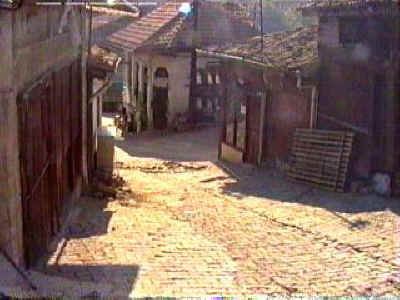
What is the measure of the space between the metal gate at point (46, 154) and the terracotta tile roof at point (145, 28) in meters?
14.8

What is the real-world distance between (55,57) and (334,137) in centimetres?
690

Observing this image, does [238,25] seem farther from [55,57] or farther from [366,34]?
[55,57]

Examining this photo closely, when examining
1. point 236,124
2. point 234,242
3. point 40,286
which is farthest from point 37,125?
point 236,124

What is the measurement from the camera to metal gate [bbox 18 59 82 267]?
744 cm

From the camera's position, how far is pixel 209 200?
13.6 meters

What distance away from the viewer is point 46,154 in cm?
875

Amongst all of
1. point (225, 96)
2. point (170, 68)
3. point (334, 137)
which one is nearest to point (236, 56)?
point (225, 96)

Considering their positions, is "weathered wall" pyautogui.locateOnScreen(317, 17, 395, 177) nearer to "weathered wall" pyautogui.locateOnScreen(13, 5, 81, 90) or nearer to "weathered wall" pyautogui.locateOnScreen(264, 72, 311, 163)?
"weathered wall" pyautogui.locateOnScreen(264, 72, 311, 163)

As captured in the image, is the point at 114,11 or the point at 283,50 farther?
the point at 283,50

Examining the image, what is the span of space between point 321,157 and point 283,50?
3722 mm

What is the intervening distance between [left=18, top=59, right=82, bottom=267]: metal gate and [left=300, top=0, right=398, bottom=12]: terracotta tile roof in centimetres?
590

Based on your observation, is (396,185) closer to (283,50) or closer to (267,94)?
(267,94)

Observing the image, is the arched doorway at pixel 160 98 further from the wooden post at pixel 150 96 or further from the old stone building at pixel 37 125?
the old stone building at pixel 37 125

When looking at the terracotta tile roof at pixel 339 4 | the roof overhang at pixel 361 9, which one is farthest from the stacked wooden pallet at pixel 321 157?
the terracotta tile roof at pixel 339 4
